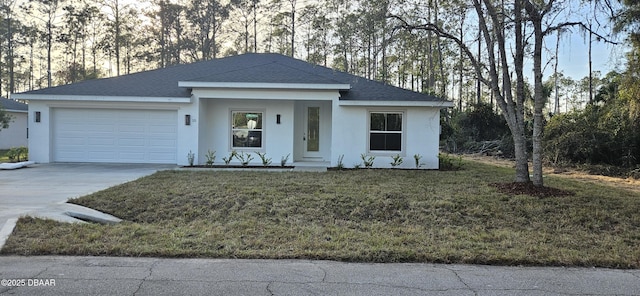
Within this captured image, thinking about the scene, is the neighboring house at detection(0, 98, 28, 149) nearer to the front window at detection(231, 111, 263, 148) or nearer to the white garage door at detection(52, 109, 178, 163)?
the white garage door at detection(52, 109, 178, 163)

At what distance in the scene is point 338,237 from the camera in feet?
18.8

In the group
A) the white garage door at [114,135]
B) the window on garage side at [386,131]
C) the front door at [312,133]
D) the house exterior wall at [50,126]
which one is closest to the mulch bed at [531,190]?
the window on garage side at [386,131]

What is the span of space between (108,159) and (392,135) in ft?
32.4

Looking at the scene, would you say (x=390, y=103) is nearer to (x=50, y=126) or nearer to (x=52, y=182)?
(x=52, y=182)

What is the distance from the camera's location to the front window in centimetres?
1466

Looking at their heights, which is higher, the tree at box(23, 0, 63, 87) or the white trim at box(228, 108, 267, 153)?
the tree at box(23, 0, 63, 87)

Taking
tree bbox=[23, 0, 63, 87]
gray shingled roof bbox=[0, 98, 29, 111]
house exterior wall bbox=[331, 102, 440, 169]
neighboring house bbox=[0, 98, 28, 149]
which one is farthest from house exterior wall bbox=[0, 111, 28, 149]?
house exterior wall bbox=[331, 102, 440, 169]

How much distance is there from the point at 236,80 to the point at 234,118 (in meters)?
1.62

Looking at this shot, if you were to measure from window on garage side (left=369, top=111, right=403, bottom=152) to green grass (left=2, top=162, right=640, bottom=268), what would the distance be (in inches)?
166

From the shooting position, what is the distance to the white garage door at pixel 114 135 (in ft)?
46.5

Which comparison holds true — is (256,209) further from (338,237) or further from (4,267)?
(4,267)

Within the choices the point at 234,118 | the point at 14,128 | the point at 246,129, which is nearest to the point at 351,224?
the point at 246,129

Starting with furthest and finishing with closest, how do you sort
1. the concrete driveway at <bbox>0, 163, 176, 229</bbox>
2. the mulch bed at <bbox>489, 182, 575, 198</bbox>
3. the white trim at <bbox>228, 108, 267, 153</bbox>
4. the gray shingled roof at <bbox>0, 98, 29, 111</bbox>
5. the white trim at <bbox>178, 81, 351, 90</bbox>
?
1. the gray shingled roof at <bbox>0, 98, 29, 111</bbox>
2. the white trim at <bbox>228, 108, 267, 153</bbox>
3. the white trim at <bbox>178, 81, 351, 90</bbox>
4. the mulch bed at <bbox>489, 182, 575, 198</bbox>
5. the concrete driveway at <bbox>0, 163, 176, 229</bbox>

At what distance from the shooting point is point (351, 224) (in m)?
6.47
